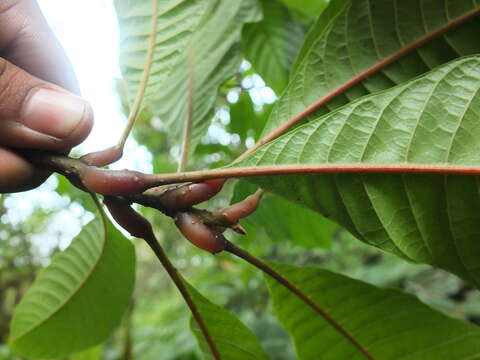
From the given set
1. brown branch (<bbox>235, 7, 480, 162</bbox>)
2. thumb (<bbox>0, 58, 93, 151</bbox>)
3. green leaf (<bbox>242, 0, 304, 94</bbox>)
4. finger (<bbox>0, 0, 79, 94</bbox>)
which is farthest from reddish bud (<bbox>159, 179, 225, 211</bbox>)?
green leaf (<bbox>242, 0, 304, 94</bbox>)

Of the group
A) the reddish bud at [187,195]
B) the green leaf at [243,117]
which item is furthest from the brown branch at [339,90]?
the green leaf at [243,117]

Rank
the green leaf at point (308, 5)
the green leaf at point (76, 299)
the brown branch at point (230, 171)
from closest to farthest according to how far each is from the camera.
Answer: the brown branch at point (230, 171) < the green leaf at point (76, 299) < the green leaf at point (308, 5)

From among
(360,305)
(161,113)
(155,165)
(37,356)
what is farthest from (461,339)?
(155,165)

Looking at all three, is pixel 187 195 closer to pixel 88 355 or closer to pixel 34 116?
pixel 34 116

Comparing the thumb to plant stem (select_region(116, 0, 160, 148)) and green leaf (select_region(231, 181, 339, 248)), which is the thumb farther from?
green leaf (select_region(231, 181, 339, 248))

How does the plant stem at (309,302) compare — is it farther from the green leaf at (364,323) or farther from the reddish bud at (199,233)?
the reddish bud at (199,233)

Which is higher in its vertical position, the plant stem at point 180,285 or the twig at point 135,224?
the twig at point 135,224

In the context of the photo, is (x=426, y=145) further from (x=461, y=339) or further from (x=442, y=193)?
(x=461, y=339)
